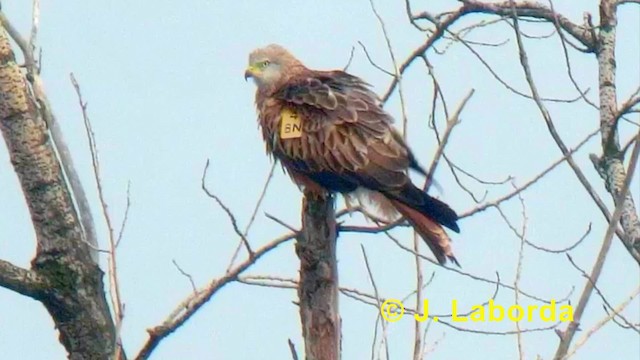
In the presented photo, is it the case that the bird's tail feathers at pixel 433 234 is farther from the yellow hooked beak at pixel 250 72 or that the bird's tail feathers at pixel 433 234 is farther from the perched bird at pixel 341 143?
the yellow hooked beak at pixel 250 72

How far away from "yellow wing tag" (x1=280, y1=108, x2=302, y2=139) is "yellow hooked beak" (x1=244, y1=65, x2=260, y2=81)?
2.23 feet

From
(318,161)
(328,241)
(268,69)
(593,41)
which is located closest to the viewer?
(328,241)

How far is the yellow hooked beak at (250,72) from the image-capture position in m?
6.97

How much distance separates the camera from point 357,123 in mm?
6090

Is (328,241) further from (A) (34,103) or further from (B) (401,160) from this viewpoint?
(A) (34,103)

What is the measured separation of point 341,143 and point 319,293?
1183 mm

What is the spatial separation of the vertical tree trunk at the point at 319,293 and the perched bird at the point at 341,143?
20.2 inches

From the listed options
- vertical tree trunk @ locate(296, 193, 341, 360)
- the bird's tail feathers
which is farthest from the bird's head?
vertical tree trunk @ locate(296, 193, 341, 360)

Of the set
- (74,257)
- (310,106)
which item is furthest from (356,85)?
(74,257)

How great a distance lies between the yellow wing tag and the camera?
6.19 metres

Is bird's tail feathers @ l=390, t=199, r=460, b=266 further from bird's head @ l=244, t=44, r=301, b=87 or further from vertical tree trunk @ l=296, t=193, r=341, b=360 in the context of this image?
bird's head @ l=244, t=44, r=301, b=87

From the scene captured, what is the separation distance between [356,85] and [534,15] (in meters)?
0.89


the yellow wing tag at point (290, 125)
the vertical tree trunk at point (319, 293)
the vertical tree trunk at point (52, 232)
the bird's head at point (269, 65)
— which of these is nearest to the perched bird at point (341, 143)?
the yellow wing tag at point (290, 125)

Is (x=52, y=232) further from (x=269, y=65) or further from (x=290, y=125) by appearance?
(x=269, y=65)
